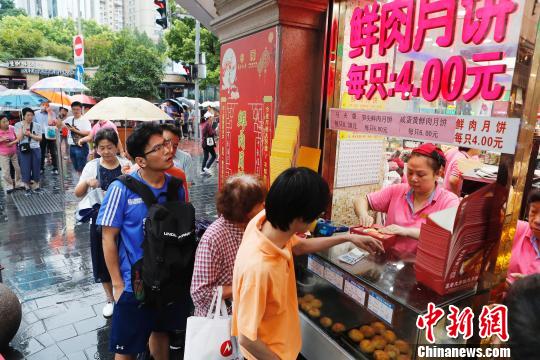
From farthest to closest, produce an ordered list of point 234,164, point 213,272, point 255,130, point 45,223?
point 45,223
point 234,164
point 255,130
point 213,272

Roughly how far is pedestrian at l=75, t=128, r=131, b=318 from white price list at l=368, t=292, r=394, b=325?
2637 millimetres

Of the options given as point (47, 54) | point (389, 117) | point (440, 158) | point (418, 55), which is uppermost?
point (47, 54)

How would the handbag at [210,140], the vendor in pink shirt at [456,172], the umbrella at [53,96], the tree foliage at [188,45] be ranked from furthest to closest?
the tree foliage at [188,45] < the handbag at [210,140] < the umbrella at [53,96] < the vendor in pink shirt at [456,172]

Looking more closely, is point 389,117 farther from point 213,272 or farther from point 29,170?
Result: point 29,170

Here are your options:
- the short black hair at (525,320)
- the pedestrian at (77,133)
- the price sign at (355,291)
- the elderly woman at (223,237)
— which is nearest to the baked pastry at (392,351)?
the price sign at (355,291)

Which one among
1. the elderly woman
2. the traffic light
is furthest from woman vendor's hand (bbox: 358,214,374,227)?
the traffic light

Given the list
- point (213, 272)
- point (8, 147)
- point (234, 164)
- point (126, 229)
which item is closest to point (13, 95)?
point (8, 147)

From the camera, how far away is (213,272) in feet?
6.89

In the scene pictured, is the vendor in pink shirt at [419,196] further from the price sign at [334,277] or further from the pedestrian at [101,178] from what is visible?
the pedestrian at [101,178]

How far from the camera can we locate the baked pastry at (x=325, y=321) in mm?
2430

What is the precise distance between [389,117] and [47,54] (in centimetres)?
4083

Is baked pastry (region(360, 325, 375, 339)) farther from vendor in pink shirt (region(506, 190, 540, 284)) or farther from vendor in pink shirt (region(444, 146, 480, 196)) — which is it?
vendor in pink shirt (region(444, 146, 480, 196))

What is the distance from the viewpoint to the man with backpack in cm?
224

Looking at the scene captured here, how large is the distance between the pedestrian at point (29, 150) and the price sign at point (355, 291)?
8.66 m
